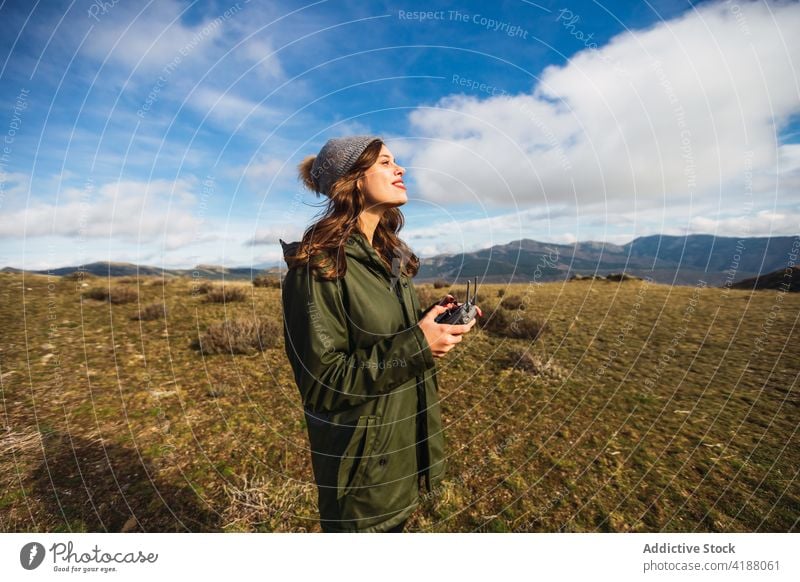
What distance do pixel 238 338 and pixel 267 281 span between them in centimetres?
1257

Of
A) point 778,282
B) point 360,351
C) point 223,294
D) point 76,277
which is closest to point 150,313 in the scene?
point 223,294

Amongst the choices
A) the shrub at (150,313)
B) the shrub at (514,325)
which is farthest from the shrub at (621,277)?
the shrub at (150,313)

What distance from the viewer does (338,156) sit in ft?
9.87

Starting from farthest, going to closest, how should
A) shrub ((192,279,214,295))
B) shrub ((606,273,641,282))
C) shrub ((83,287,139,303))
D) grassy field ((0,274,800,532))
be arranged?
shrub ((606,273,641,282)) < shrub ((192,279,214,295)) < shrub ((83,287,139,303)) < grassy field ((0,274,800,532))

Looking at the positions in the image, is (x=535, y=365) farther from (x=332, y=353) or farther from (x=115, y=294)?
(x=115, y=294)

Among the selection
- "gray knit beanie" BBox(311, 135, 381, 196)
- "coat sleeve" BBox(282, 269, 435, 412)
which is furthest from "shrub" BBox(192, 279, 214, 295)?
"coat sleeve" BBox(282, 269, 435, 412)

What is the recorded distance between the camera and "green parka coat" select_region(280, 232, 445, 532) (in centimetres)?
237

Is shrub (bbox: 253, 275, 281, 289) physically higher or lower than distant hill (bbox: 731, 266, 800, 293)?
higher

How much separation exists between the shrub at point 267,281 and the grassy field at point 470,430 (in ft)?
29.6

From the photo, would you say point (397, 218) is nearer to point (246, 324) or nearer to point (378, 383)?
point (378, 383)

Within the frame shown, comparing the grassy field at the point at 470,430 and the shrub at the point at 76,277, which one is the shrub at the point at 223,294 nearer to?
the grassy field at the point at 470,430

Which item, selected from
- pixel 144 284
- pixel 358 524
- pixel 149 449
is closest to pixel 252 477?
pixel 149 449

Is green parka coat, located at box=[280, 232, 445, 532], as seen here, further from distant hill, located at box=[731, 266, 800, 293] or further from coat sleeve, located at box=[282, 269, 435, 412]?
distant hill, located at box=[731, 266, 800, 293]

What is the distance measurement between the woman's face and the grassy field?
12.9 ft
